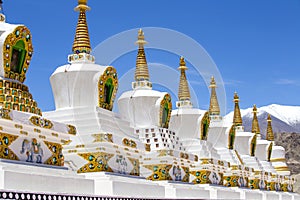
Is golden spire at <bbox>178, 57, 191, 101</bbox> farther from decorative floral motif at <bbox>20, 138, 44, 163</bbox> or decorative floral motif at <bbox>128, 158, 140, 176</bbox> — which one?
decorative floral motif at <bbox>20, 138, 44, 163</bbox>

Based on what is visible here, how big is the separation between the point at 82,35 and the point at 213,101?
15.1 meters

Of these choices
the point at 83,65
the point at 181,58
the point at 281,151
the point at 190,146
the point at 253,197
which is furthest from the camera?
the point at 281,151

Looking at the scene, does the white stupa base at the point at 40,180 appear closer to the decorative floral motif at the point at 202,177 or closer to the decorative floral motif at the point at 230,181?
the decorative floral motif at the point at 202,177

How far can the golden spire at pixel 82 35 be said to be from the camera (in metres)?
20.0

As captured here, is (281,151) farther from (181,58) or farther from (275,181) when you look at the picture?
(181,58)

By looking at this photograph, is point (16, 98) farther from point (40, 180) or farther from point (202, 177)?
point (202, 177)

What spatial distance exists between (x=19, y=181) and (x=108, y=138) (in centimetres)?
528

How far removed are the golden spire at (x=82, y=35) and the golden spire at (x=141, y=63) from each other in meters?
4.17

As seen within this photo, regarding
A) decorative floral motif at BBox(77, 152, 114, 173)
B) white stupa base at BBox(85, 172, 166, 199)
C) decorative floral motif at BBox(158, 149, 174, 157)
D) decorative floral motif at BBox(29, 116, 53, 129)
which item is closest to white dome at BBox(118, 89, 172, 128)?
decorative floral motif at BBox(158, 149, 174, 157)

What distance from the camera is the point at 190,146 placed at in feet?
87.9

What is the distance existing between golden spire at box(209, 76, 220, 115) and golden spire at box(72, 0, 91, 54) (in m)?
14.6

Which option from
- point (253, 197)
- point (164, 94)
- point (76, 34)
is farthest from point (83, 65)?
point (253, 197)

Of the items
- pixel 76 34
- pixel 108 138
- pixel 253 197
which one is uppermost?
pixel 76 34

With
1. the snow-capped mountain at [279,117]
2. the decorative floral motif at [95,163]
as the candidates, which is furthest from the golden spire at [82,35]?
the snow-capped mountain at [279,117]
